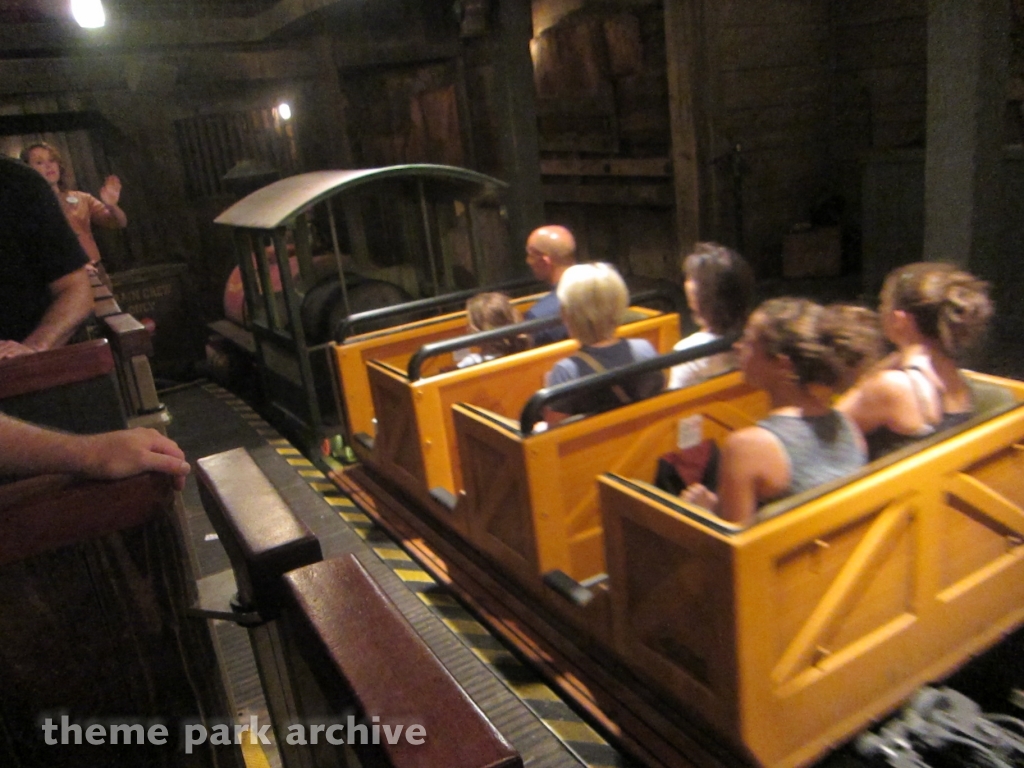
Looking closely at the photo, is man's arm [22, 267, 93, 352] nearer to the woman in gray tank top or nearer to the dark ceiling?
the woman in gray tank top

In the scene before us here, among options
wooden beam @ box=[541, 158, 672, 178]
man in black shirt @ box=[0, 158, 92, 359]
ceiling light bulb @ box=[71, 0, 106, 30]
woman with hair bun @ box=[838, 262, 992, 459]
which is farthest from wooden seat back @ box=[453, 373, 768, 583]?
wooden beam @ box=[541, 158, 672, 178]

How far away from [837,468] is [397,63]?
27.8 feet

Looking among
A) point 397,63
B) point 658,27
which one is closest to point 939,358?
point 658,27

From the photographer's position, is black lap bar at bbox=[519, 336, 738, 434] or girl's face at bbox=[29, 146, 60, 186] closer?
black lap bar at bbox=[519, 336, 738, 434]

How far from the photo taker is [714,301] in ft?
11.8

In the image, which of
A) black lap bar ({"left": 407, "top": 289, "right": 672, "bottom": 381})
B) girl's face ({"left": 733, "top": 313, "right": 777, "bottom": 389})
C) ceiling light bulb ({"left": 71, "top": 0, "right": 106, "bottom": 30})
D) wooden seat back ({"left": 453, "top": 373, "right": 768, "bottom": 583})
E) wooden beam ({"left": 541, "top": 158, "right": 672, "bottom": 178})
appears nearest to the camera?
girl's face ({"left": 733, "top": 313, "right": 777, "bottom": 389})

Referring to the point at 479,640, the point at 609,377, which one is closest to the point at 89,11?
the point at 609,377

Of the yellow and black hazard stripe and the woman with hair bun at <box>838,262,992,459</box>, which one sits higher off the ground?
the woman with hair bun at <box>838,262,992,459</box>

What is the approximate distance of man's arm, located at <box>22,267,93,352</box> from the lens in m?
2.71

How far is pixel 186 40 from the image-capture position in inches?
340

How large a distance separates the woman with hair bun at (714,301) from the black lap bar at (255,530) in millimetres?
2370

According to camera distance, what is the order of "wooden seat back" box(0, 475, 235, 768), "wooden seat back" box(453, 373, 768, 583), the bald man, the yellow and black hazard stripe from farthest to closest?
the bald man < "wooden seat back" box(453, 373, 768, 583) < the yellow and black hazard stripe < "wooden seat back" box(0, 475, 235, 768)

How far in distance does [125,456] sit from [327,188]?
4.91m

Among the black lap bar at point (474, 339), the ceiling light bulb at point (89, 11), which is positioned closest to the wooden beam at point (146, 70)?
the ceiling light bulb at point (89, 11)
